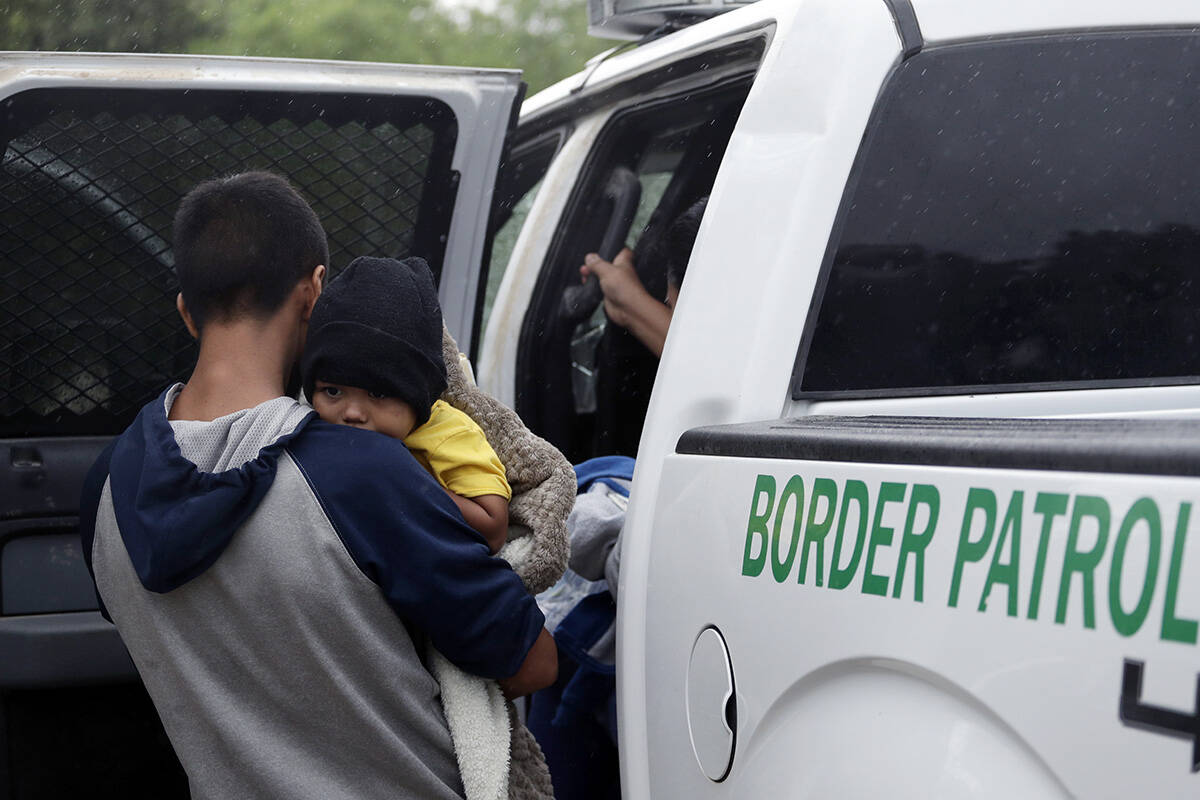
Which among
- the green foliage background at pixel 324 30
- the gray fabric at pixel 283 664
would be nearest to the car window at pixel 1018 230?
the gray fabric at pixel 283 664

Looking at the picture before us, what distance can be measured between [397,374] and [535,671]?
1.78ft

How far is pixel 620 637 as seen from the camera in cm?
222

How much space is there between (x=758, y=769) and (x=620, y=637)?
1.61 feet

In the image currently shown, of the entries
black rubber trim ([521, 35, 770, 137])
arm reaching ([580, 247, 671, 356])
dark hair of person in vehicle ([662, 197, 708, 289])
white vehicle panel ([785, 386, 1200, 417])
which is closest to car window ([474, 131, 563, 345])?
black rubber trim ([521, 35, 770, 137])

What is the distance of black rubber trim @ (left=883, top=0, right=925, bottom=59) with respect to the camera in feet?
6.95

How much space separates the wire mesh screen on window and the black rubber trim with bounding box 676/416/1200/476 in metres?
1.17

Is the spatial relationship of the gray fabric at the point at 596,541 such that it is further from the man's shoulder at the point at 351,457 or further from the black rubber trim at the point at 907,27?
the black rubber trim at the point at 907,27

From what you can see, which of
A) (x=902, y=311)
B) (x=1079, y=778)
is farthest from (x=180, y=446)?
(x=1079, y=778)

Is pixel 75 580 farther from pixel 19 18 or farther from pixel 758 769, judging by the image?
pixel 19 18

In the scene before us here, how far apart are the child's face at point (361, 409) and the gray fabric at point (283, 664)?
0.07m

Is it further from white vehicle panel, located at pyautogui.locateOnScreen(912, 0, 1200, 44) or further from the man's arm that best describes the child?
white vehicle panel, located at pyautogui.locateOnScreen(912, 0, 1200, 44)

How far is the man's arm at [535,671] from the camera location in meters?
2.21

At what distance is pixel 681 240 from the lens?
319cm

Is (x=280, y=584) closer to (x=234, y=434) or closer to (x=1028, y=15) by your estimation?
(x=234, y=434)
